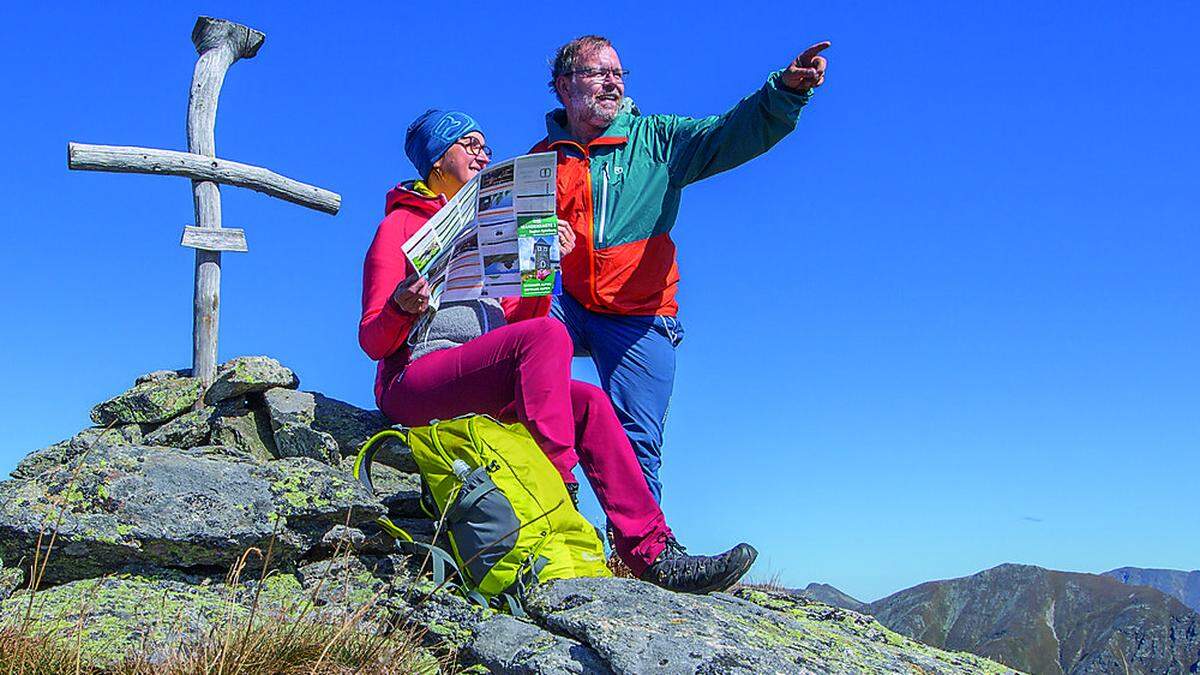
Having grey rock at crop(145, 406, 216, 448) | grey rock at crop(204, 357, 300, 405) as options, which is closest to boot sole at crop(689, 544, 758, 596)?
grey rock at crop(204, 357, 300, 405)

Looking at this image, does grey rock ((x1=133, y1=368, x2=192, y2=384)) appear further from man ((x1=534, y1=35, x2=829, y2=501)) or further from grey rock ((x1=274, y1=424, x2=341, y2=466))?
man ((x1=534, y1=35, x2=829, y2=501))

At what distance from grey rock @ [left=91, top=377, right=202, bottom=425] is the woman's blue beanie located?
2.88m

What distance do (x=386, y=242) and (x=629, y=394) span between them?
1.51 metres

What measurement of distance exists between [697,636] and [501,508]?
37.1 inches

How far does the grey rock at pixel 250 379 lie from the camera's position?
726 cm

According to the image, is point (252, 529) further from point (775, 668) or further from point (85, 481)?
point (775, 668)

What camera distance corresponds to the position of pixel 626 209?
239 inches

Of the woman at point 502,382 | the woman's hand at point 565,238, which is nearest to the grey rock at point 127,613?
the woman at point 502,382

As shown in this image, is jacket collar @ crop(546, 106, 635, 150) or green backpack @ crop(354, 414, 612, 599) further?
jacket collar @ crop(546, 106, 635, 150)

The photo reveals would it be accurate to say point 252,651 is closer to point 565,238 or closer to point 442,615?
point 442,615

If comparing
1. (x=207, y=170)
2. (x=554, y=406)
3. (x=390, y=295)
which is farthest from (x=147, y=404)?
(x=554, y=406)

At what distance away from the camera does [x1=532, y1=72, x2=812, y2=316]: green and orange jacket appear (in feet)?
19.7

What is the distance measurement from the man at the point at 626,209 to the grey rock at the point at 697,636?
142 centimetres

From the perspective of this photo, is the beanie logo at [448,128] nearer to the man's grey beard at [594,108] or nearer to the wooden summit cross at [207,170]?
the man's grey beard at [594,108]
